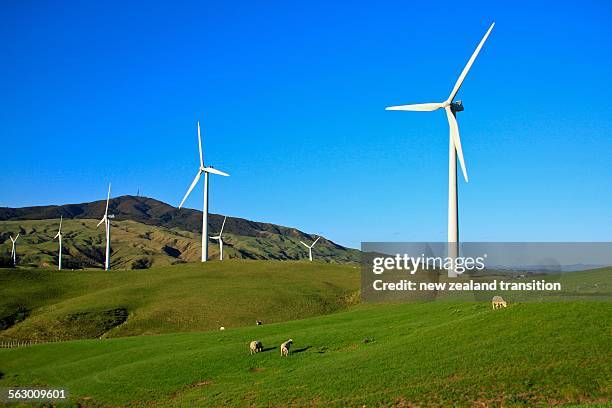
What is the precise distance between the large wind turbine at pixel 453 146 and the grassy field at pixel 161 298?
74.4ft

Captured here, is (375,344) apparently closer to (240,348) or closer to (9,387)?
(240,348)

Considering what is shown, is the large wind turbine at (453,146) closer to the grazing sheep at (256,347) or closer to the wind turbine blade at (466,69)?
the wind turbine blade at (466,69)

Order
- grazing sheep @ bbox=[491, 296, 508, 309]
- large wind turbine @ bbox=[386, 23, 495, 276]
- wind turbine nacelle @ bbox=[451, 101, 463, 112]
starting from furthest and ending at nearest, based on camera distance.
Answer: wind turbine nacelle @ bbox=[451, 101, 463, 112] < large wind turbine @ bbox=[386, 23, 495, 276] < grazing sheep @ bbox=[491, 296, 508, 309]

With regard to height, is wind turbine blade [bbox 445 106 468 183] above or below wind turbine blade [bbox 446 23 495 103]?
below

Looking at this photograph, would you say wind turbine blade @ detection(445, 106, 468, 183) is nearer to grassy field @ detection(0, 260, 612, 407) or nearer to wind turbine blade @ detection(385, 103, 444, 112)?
wind turbine blade @ detection(385, 103, 444, 112)

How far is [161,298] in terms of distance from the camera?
82.1 meters

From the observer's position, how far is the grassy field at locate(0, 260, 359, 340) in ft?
229

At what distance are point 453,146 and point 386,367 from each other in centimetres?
3723

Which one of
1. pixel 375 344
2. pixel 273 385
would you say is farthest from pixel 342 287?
pixel 273 385

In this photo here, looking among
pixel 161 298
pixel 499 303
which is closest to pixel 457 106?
pixel 499 303

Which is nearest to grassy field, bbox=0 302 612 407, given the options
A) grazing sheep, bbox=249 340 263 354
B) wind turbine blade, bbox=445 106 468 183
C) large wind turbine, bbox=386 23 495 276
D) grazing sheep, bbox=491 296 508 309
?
grazing sheep, bbox=249 340 263 354

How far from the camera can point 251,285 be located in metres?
89.7

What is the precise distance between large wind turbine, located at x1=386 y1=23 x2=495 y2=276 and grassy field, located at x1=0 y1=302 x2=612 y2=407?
12448 mm

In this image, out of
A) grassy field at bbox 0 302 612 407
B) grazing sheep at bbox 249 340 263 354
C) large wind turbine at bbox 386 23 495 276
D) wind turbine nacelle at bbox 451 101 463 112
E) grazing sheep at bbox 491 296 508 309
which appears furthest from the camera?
wind turbine nacelle at bbox 451 101 463 112
